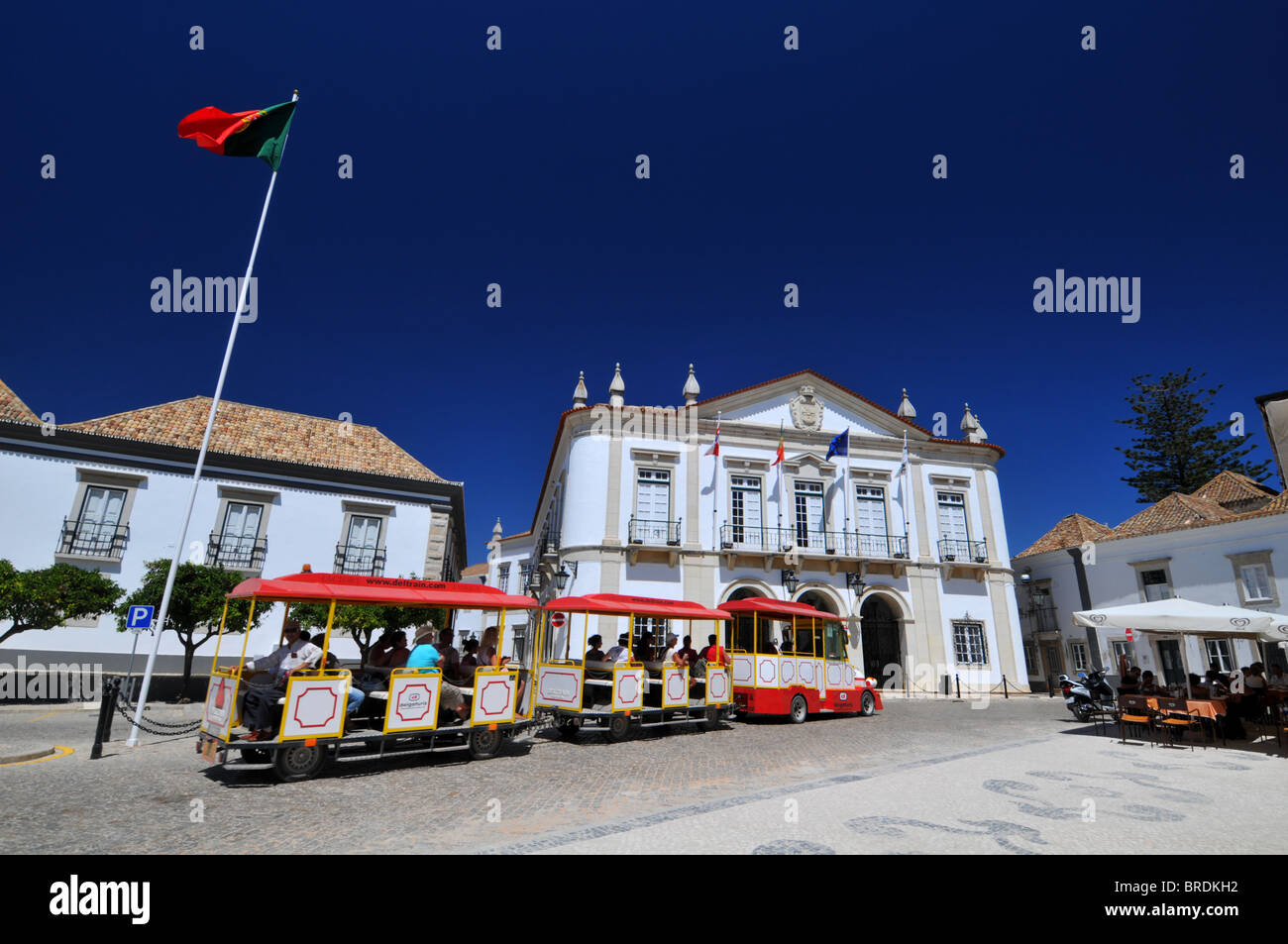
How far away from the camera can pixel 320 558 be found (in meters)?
20.8

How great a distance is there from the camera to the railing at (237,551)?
19.5m

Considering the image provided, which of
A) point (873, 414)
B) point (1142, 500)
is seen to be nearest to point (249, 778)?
point (873, 414)

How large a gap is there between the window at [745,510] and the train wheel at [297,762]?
16937 millimetres

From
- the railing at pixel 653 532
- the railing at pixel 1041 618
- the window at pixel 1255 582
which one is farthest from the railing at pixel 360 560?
the window at pixel 1255 582

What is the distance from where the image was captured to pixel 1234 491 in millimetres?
26969

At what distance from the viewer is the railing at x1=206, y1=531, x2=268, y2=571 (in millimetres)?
19547

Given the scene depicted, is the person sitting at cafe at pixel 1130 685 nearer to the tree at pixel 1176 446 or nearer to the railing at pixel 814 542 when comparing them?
the railing at pixel 814 542

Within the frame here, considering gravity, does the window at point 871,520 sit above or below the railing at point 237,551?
above

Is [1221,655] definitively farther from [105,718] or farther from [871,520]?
[105,718]

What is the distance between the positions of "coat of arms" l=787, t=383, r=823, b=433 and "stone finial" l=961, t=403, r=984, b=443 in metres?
7.16

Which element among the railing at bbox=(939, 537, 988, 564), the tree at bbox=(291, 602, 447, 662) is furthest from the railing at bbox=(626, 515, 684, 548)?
the railing at bbox=(939, 537, 988, 564)

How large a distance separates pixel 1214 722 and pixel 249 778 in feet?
53.6

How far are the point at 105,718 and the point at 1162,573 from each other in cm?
3282
